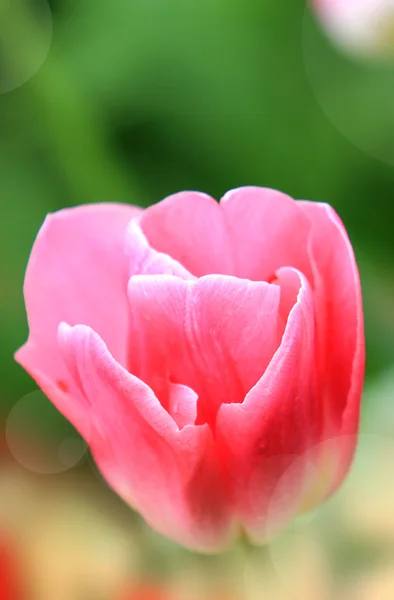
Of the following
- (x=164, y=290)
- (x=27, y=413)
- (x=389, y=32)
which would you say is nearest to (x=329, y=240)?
(x=164, y=290)

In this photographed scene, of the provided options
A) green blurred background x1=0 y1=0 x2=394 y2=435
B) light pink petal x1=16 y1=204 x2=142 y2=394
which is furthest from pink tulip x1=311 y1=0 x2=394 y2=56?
light pink petal x1=16 y1=204 x2=142 y2=394

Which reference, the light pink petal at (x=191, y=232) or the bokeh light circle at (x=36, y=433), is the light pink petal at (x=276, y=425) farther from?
the bokeh light circle at (x=36, y=433)

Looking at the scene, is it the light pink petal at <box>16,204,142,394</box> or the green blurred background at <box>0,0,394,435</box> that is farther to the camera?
the green blurred background at <box>0,0,394,435</box>

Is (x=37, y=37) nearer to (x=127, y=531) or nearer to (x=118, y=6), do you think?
(x=118, y=6)

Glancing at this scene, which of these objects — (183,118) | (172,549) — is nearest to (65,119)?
(183,118)

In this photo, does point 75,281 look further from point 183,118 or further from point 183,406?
point 183,118

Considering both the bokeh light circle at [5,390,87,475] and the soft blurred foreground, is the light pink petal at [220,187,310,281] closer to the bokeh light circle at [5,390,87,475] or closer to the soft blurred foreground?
the soft blurred foreground

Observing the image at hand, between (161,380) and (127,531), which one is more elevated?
(161,380)

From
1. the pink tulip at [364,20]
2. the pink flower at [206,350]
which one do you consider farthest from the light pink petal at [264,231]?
the pink tulip at [364,20]
